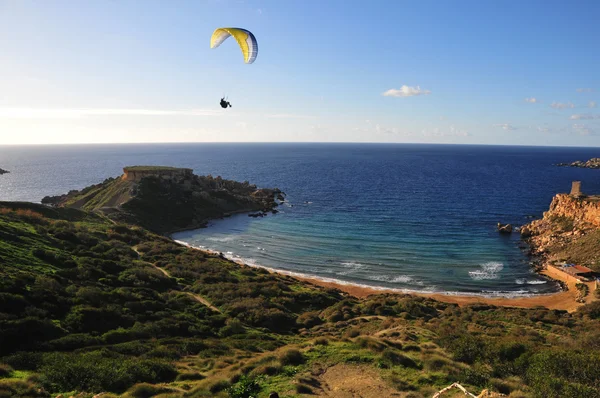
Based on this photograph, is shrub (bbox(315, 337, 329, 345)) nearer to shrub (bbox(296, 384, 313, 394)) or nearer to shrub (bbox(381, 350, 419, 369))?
shrub (bbox(381, 350, 419, 369))

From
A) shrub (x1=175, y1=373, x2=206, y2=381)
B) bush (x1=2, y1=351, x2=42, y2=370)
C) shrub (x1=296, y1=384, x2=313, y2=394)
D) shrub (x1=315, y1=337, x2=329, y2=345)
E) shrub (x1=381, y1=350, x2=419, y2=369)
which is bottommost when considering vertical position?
shrub (x1=315, y1=337, x2=329, y2=345)

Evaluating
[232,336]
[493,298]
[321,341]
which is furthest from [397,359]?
[493,298]

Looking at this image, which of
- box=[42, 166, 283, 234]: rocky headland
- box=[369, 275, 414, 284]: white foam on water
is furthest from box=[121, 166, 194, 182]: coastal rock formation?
box=[369, 275, 414, 284]: white foam on water

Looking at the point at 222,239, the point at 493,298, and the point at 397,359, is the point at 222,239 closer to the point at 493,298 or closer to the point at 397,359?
the point at 493,298

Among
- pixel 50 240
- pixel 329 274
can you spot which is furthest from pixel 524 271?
pixel 50 240

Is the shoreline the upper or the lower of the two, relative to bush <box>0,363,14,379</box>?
lower

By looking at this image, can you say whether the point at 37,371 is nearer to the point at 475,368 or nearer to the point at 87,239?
the point at 475,368
